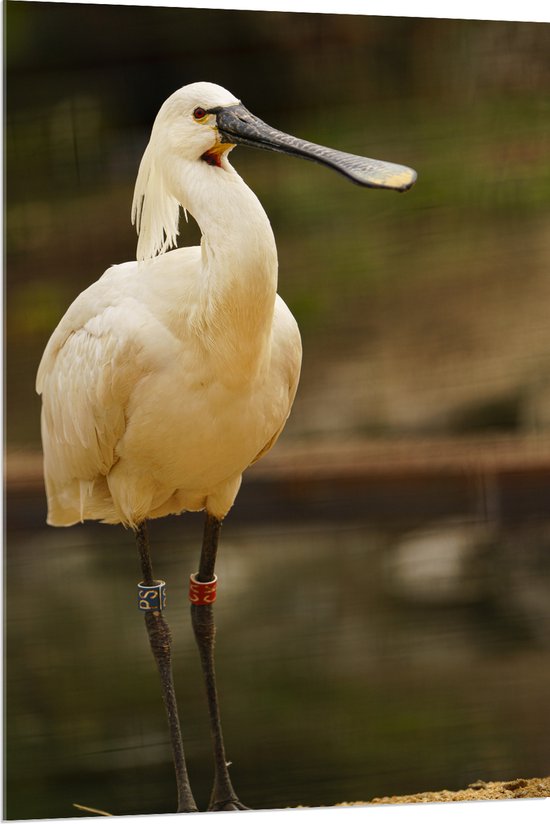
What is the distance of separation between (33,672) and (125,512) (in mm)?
473

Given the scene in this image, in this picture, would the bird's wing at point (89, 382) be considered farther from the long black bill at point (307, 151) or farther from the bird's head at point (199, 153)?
the long black bill at point (307, 151)

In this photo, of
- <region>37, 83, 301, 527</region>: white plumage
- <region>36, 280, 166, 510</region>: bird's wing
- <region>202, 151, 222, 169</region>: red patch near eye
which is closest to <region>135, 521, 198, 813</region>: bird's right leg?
<region>37, 83, 301, 527</region>: white plumage

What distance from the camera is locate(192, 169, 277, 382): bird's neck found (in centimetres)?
282

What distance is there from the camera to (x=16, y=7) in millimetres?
3203

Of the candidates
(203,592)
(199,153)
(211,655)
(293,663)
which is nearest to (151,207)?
(199,153)

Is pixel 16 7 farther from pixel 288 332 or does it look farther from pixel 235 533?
pixel 235 533

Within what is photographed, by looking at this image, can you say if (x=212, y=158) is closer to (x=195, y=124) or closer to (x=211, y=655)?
(x=195, y=124)

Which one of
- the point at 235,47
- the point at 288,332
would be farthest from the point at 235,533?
the point at 235,47

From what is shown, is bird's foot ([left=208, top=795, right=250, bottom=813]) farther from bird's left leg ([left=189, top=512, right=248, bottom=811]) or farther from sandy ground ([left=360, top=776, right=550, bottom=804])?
sandy ground ([left=360, top=776, right=550, bottom=804])

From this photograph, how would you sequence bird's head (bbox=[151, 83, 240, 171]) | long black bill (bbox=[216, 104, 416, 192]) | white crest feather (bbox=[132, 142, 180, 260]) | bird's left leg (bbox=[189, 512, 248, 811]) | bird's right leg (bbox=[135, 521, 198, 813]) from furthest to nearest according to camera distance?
bird's left leg (bbox=[189, 512, 248, 811]) < bird's right leg (bbox=[135, 521, 198, 813]) < white crest feather (bbox=[132, 142, 180, 260]) < bird's head (bbox=[151, 83, 240, 171]) < long black bill (bbox=[216, 104, 416, 192])

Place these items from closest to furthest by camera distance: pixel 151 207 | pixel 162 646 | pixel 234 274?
pixel 234 274 → pixel 151 207 → pixel 162 646

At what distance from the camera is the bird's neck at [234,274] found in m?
2.82

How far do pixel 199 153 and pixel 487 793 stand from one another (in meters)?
1.89

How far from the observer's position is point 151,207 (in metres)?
3.05
